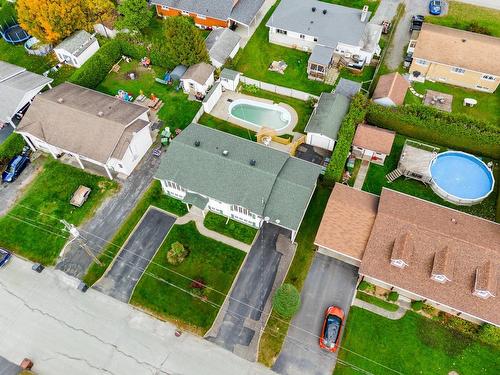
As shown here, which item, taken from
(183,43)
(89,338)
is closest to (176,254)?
(89,338)

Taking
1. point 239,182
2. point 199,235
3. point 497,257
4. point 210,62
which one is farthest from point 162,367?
point 210,62

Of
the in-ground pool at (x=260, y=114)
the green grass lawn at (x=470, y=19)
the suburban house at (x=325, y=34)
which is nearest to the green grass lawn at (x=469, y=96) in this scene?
the suburban house at (x=325, y=34)

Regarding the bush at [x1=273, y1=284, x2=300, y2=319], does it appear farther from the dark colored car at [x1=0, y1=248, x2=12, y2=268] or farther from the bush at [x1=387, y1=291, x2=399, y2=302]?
the dark colored car at [x1=0, y1=248, x2=12, y2=268]

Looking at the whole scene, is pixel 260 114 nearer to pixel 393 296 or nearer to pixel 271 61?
pixel 271 61

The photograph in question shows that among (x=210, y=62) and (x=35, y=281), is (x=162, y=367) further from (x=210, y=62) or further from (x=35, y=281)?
(x=210, y=62)

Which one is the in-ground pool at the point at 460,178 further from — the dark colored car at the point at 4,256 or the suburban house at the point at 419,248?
the dark colored car at the point at 4,256

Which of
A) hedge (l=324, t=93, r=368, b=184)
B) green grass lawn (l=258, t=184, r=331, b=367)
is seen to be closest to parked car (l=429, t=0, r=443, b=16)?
hedge (l=324, t=93, r=368, b=184)

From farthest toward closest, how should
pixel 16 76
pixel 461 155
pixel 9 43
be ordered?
pixel 9 43, pixel 16 76, pixel 461 155
